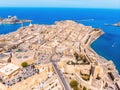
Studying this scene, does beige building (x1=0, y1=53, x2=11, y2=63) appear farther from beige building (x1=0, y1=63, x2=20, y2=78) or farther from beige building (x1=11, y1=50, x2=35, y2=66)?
beige building (x1=0, y1=63, x2=20, y2=78)

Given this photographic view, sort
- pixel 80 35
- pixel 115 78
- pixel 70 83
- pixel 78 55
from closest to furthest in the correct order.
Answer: pixel 70 83, pixel 115 78, pixel 78 55, pixel 80 35

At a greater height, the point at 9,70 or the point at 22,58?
the point at 22,58

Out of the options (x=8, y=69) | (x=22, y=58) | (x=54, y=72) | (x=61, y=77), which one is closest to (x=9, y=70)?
(x=8, y=69)

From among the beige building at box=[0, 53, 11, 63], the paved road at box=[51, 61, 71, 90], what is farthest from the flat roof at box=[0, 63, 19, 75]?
the paved road at box=[51, 61, 71, 90]

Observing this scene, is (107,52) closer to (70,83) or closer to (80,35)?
(80,35)

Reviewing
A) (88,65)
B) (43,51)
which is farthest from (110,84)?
(43,51)

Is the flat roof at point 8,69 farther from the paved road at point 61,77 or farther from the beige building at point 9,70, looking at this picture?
the paved road at point 61,77

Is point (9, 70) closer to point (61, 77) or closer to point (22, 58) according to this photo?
point (22, 58)

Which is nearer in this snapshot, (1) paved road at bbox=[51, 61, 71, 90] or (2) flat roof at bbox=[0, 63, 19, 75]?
(1) paved road at bbox=[51, 61, 71, 90]
